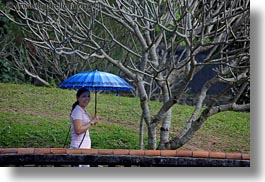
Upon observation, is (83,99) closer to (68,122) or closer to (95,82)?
(95,82)

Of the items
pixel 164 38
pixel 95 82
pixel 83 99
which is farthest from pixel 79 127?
pixel 164 38

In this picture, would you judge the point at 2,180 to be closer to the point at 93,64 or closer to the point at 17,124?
the point at 17,124

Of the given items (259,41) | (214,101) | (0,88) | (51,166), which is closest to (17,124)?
(0,88)

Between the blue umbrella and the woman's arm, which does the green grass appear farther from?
the woman's arm

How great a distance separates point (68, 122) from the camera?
5.98 metres

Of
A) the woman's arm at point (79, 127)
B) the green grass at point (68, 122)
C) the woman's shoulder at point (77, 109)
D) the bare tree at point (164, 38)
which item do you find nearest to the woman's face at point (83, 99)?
the woman's shoulder at point (77, 109)

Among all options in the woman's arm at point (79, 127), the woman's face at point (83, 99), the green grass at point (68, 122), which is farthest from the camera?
Answer: the green grass at point (68, 122)

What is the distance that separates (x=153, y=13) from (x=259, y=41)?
0.97 m

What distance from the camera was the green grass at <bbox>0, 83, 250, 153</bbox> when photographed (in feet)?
19.1

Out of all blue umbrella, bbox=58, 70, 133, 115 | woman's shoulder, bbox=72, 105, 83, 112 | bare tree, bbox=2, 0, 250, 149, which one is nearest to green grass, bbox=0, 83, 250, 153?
bare tree, bbox=2, 0, 250, 149

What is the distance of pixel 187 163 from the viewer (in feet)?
15.9

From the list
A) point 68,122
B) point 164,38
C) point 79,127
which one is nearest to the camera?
point 79,127

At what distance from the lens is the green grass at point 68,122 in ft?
19.1

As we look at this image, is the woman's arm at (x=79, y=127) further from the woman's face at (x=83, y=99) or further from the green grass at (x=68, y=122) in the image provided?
the green grass at (x=68, y=122)
